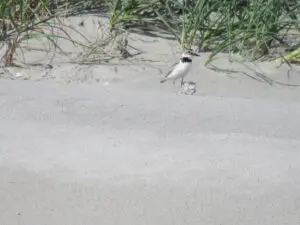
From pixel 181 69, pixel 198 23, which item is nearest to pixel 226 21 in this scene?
pixel 198 23

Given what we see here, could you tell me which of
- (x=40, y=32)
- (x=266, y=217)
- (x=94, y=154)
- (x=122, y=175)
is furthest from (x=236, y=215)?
(x=40, y=32)

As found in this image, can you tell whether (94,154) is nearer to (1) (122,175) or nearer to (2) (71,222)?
(1) (122,175)

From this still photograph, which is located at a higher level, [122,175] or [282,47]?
[122,175]

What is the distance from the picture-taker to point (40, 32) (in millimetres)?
6434

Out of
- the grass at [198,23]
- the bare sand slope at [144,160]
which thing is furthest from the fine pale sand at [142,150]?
the grass at [198,23]

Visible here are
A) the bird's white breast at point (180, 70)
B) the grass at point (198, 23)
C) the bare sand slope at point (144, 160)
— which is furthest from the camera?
the grass at point (198, 23)

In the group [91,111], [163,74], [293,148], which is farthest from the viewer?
[163,74]

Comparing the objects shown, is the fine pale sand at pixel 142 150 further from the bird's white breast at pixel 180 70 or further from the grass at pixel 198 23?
the grass at pixel 198 23

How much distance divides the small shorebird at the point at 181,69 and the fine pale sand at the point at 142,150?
92 millimetres

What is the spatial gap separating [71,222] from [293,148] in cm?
143

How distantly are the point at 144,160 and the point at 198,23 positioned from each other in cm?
258

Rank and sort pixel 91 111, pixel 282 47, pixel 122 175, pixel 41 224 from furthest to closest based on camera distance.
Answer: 1. pixel 282 47
2. pixel 91 111
3. pixel 122 175
4. pixel 41 224

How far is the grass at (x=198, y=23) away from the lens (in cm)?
642

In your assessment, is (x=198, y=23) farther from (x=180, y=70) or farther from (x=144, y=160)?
(x=144, y=160)
